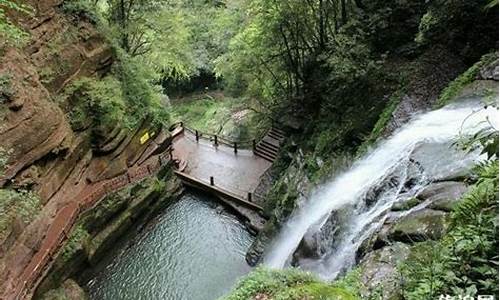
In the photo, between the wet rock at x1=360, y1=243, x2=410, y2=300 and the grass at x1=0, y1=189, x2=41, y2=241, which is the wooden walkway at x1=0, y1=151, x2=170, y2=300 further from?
the wet rock at x1=360, y1=243, x2=410, y2=300

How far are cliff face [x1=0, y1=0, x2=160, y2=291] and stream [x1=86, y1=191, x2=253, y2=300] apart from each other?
2.69m

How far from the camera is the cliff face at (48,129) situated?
466 inches

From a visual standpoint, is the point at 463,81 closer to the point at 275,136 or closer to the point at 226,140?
the point at 275,136

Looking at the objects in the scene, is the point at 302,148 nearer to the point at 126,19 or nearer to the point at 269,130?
the point at 269,130

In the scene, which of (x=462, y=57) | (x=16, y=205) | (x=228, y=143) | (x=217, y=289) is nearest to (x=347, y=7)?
(x=462, y=57)

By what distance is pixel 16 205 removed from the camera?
10.8 meters

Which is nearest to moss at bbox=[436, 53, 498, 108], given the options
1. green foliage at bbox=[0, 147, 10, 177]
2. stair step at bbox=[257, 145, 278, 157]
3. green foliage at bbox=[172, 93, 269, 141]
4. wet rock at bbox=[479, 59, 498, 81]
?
wet rock at bbox=[479, 59, 498, 81]

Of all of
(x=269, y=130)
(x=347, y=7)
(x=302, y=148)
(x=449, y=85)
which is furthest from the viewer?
(x=269, y=130)

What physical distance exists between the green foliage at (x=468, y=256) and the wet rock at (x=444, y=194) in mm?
1360

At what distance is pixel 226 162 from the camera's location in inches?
835

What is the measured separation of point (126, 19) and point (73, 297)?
11.7m

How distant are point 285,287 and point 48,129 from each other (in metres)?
9.46

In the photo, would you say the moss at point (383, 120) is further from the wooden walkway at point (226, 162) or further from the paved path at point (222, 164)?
the paved path at point (222, 164)

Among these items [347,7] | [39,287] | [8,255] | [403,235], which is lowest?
[39,287]
